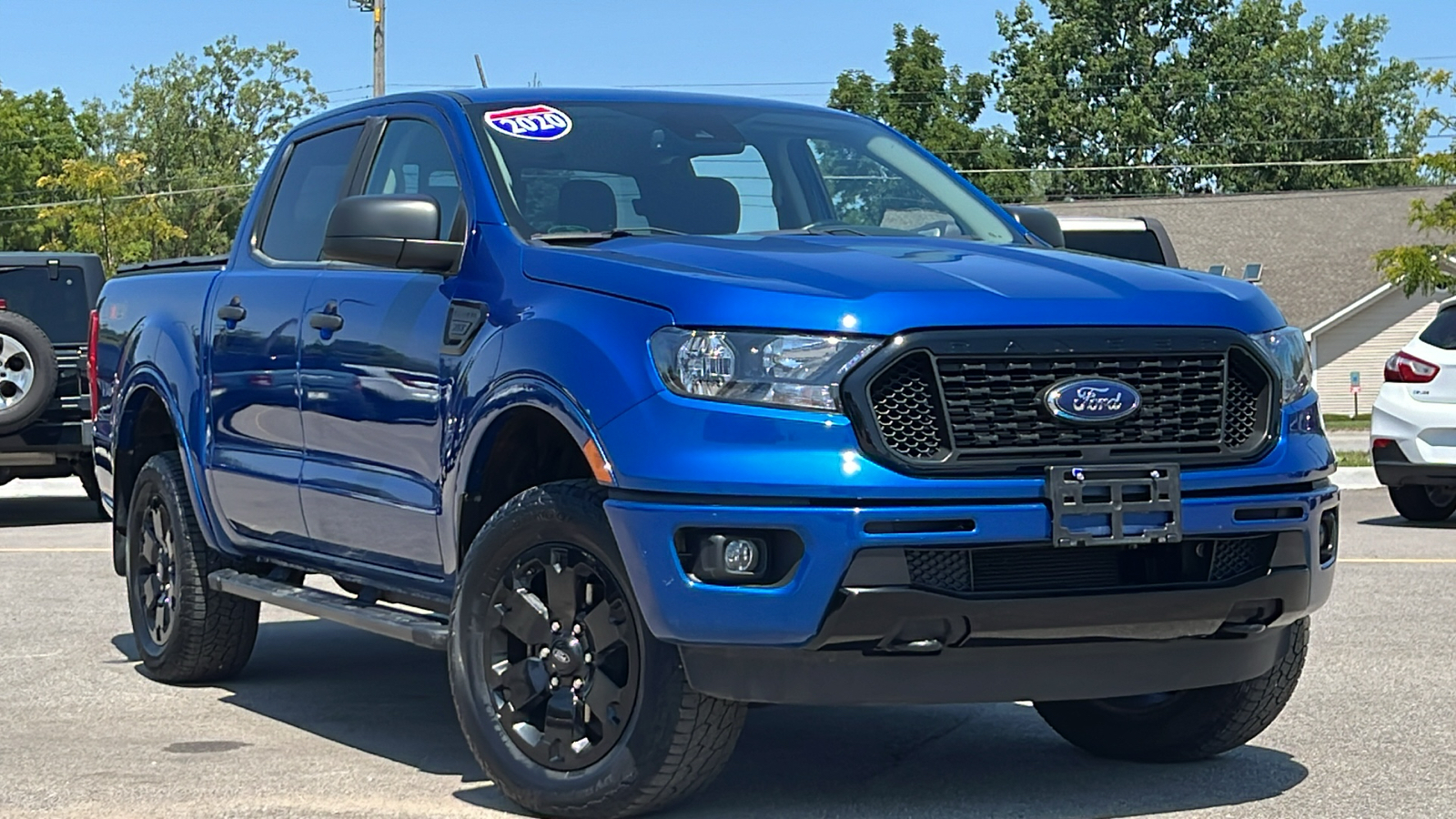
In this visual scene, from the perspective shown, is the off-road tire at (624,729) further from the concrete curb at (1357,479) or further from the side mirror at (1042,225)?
the concrete curb at (1357,479)

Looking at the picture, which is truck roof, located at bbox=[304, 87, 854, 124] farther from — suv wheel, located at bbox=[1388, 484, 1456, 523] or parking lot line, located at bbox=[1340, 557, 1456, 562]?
suv wheel, located at bbox=[1388, 484, 1456, 523]

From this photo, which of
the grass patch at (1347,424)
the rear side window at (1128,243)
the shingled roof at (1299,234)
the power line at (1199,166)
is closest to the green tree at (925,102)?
the power line at (1199,166)

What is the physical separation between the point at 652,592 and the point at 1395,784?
2231mm

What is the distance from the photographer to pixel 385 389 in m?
6.09

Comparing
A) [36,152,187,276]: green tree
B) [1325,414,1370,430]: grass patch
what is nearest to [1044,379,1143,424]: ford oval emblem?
[1325,414,1370,430]: grass patch

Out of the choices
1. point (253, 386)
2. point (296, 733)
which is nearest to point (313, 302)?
point (253, 386)

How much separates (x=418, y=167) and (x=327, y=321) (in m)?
0.58

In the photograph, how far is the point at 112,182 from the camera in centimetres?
5506

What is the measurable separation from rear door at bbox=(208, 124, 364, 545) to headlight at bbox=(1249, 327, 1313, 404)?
299cm

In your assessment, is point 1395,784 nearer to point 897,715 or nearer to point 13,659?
point 897,715

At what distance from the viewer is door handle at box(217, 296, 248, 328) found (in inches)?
281

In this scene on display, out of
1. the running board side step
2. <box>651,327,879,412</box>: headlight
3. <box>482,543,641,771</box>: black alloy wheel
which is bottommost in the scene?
the running board side step

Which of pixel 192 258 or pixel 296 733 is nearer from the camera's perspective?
pixel 296 733

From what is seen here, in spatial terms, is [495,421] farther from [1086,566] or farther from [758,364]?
[1086,566]
